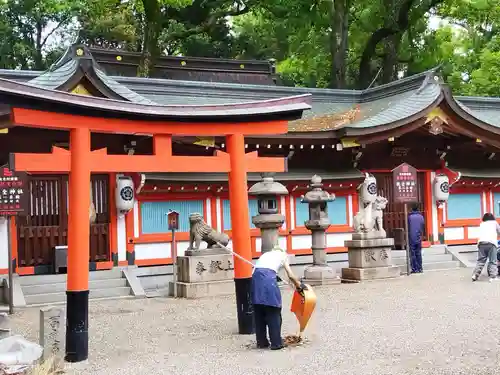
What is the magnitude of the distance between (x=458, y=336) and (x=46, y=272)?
9.71 metres

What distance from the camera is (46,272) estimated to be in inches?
580

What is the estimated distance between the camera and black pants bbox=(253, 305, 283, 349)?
317 inches

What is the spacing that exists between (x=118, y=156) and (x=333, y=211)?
10.8 metres

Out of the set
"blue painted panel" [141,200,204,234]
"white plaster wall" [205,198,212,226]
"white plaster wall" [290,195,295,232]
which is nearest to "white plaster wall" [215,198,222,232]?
"white plaster wall" [205,198,212,226]

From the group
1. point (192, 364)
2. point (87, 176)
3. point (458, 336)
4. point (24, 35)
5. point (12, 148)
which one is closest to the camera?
point (192, 364)

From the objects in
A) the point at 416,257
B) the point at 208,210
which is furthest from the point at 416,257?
the point at 208,210

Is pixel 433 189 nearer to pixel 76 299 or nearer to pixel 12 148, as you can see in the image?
pixel 12 148

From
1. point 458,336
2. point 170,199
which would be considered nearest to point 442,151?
point 170,199

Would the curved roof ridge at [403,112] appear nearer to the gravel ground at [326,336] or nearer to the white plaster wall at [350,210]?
the white plaster wall at [350,210]

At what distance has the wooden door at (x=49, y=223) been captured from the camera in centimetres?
1461

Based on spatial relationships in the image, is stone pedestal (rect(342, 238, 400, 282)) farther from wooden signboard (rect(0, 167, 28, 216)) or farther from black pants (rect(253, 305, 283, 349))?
wooden signboard (rect(0, 167, 28, 216))

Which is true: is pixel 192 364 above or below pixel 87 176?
below

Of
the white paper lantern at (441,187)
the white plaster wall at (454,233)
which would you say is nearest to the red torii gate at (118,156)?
the white paper lantern at (441,187)

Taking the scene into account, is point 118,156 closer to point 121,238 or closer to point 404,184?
point 121,238
